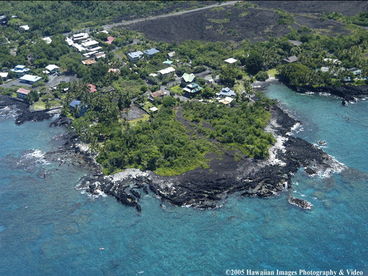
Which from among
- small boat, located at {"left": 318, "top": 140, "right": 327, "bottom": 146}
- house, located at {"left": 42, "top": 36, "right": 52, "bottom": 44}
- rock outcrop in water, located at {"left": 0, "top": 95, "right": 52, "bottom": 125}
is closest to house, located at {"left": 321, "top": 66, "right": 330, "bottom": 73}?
small boat, located at {"left": 318, "top": 140, "right": 327, "bottom": 146}

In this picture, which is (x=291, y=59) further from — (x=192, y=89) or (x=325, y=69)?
(x=192, y=89)

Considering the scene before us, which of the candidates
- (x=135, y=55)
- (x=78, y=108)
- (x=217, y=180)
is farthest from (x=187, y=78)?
(x=217, y=180)

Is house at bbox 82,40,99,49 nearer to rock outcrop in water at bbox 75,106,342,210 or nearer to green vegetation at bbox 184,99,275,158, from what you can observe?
green vegetation at bbox 184,99,275,158

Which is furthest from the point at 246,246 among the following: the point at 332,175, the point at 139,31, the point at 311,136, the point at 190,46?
the point at 139,31

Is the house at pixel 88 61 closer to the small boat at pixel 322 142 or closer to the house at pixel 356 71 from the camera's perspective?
the small boat at pixel 322 142

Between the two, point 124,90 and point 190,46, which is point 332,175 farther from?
point 190,46

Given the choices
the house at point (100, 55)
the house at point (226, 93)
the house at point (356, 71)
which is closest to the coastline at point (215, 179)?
the house at point (226, 93)
